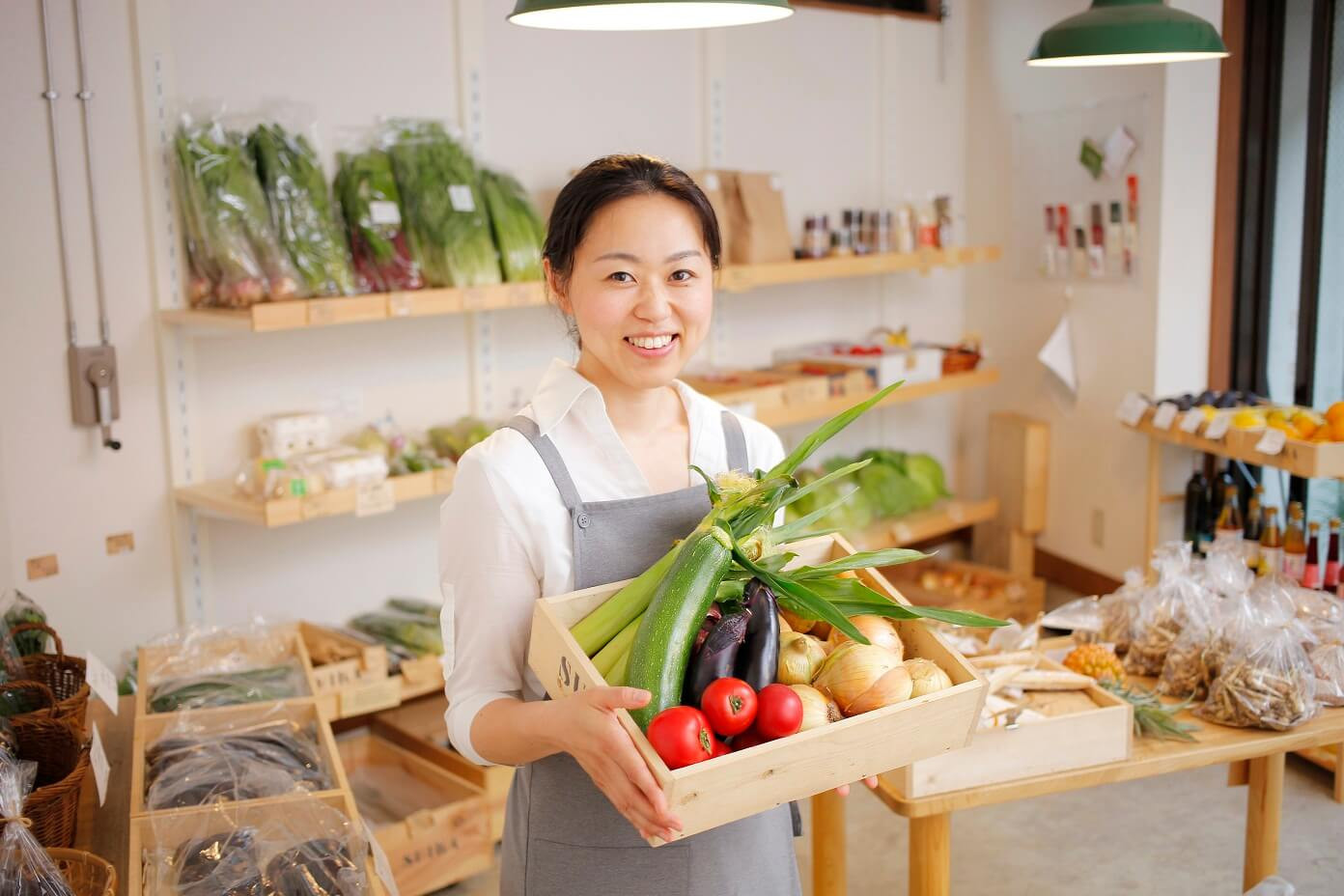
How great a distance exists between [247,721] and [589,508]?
125cm

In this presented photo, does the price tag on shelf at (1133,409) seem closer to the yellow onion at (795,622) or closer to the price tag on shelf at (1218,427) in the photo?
the price tag on shelf at (1218,427)

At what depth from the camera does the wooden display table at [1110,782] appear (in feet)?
6.64

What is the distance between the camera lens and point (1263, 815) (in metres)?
2.47

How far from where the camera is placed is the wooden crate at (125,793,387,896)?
73.1 inches

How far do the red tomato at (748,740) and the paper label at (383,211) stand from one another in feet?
7.54

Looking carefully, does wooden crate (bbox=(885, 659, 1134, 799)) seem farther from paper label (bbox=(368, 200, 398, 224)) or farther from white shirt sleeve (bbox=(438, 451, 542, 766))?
paper label (bbox=(368, 200, 398, 224))

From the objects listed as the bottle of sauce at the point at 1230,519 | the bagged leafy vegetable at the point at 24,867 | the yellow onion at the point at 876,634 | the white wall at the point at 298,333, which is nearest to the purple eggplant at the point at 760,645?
the yellow onion at the point at 876,634

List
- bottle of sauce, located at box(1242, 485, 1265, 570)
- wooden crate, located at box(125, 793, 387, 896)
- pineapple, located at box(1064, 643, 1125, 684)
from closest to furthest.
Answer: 1. wooden crate, located at box(125, 793, 387, 896)
2. pineapple, located at box(1064, 643, 1125, 684)
3. bottle of sauce, located at box(1242, 485, 1265, 570)

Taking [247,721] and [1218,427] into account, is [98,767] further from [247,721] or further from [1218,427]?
[1218,427]

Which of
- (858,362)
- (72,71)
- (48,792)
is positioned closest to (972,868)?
(858,362)

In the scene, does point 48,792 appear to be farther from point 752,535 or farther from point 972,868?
point 972,868

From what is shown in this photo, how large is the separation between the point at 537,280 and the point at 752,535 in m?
2.11

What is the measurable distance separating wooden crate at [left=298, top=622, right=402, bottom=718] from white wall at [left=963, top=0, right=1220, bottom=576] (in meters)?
2.85

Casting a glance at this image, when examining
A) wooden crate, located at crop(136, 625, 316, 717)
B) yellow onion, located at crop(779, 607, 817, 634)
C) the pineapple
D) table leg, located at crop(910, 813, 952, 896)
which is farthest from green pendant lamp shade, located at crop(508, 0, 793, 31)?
wooden crate, located at crop(136, 625, 316, 717)
